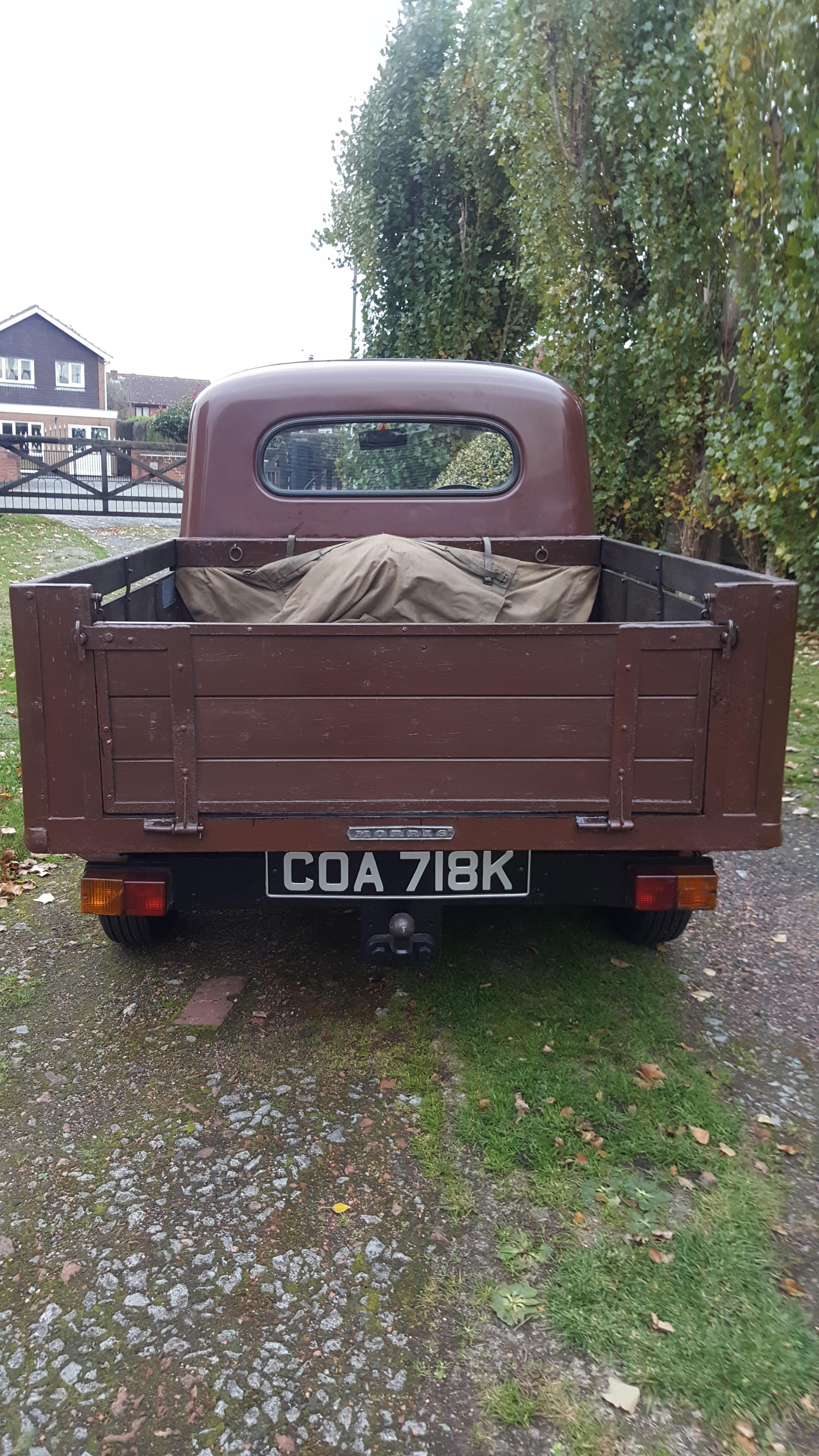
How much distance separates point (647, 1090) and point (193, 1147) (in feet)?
4.31

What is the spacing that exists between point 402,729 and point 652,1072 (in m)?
1.36

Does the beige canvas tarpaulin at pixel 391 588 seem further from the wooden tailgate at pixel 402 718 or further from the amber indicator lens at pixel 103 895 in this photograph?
the amber indicator lens at pixel 103 895

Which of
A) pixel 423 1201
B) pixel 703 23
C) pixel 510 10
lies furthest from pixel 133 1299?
pixel 510 10

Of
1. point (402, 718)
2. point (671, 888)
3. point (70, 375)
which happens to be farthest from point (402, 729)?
point (70, 375)

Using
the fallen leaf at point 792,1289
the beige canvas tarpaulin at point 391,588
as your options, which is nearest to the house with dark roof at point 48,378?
the beige canvas tarpaulin at point 391,588

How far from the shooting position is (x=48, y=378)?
45.9 m

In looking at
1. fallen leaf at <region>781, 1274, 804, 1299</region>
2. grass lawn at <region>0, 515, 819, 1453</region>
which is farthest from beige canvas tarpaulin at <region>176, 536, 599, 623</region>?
fallen leaf at <region>781, 1274, 804, 1299</region>

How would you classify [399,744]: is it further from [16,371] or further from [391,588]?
[16,371]

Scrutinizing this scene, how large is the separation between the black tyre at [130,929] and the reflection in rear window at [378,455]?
1.97 meters

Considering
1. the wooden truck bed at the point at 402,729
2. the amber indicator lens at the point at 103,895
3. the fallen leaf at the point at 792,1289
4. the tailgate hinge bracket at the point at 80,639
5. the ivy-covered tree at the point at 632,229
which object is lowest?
the fallen leaf at the point at 792,1289

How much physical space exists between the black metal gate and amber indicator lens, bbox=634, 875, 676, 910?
1915 cm

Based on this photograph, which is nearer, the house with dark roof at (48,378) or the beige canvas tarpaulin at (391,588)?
the beige canvas tarpaulin at (391,588)

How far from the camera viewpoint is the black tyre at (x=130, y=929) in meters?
3.72

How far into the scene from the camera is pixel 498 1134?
288 cm
